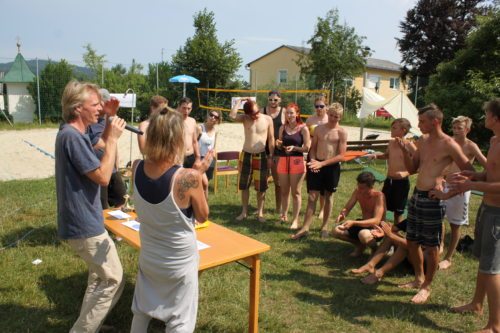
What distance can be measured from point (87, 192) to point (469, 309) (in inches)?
130

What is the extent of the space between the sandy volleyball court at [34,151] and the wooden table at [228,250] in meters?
4.81

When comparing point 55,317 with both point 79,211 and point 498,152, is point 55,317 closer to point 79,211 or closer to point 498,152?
point 79,211

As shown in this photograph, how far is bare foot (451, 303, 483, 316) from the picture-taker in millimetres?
3406

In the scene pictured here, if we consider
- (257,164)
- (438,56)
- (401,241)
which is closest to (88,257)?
(401,241)

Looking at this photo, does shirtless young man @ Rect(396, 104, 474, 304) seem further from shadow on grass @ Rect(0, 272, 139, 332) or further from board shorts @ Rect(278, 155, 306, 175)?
shadow on grass @ Rect(0, 272, 139, 332)

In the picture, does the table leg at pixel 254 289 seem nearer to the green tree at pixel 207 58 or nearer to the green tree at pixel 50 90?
the green tree at pixel 50 90

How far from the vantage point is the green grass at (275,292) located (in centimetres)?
320

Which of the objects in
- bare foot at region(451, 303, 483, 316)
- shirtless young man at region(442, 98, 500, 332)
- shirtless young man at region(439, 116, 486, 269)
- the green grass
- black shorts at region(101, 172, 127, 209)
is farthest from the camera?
black shorts at region(101, 172, 127, 209)

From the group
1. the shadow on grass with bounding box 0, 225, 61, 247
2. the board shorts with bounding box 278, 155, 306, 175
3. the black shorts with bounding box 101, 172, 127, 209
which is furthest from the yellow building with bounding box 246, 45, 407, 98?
the black shorts with bounding box 101, 172, 127, 209

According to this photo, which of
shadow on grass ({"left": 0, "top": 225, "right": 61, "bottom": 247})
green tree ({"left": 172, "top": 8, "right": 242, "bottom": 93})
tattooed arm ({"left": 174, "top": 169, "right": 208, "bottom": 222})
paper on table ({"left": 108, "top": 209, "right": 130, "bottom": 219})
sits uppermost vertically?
green tree ({"left": 172, "top": 8, "right": 242, "bottom": 93})

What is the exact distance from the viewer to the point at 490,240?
2.97 m

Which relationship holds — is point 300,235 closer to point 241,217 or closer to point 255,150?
point 241,217

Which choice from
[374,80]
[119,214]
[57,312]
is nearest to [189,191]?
[119,214]

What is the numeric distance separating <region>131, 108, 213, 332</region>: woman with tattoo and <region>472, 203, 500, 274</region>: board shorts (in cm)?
227
